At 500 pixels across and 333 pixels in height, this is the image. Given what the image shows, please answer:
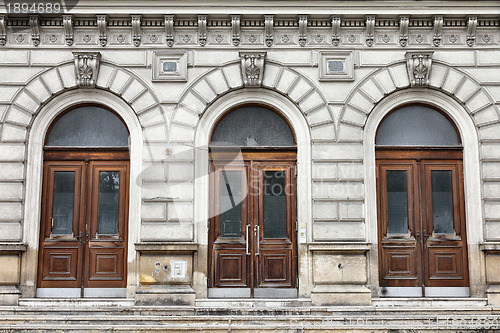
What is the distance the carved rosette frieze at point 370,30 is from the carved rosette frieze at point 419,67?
92cm

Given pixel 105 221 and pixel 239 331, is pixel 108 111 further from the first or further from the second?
pixel 239 331

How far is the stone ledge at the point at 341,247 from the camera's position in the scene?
11.9 meters

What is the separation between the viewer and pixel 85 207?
491 inches

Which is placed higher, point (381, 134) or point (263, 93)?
point (263, 93)

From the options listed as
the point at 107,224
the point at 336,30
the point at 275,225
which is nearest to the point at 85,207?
the point at 107,224

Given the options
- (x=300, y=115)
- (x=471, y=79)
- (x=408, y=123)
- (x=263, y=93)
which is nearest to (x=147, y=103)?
(x=263, y=93)

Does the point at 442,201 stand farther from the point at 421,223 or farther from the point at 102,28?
the point at 102,28

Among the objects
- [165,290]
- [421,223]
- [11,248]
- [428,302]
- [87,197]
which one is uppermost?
[87,197]

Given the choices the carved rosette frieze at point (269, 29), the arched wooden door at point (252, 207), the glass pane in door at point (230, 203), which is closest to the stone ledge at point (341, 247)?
the arched wooden door at point (252, 207)

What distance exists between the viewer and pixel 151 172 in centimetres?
1226

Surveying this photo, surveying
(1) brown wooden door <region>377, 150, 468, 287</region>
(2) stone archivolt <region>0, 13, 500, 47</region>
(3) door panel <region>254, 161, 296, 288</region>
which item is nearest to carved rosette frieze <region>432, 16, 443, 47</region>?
(2) stone archivolt <region>0, 13, 500, 47</region>

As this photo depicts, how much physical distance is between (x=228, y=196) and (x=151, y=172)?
187cm

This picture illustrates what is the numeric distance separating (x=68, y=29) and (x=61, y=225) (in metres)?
4.58

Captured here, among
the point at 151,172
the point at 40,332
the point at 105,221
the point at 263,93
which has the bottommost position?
the point at 40,332
